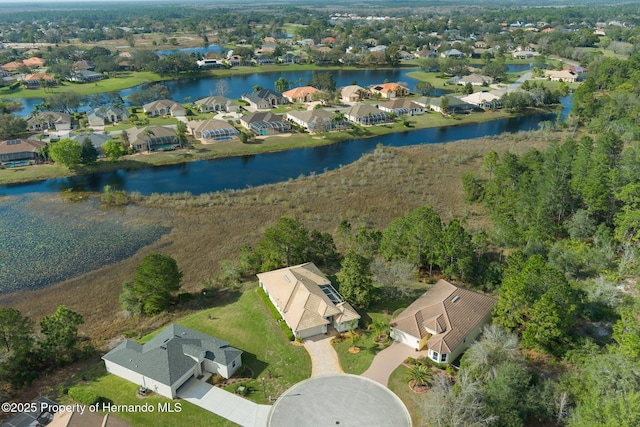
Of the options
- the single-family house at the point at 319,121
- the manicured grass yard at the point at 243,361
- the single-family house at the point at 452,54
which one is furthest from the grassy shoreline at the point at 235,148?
the single-family house at the point at 452,54

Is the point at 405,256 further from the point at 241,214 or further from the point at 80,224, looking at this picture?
the point at 80,224

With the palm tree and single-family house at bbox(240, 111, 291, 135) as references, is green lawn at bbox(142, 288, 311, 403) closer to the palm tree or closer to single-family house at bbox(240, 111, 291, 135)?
the palm tree

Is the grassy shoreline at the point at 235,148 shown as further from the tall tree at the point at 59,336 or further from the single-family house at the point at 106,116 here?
the tall tree at the point at 59,336

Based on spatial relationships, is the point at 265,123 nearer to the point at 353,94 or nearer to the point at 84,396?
the point at 353,94

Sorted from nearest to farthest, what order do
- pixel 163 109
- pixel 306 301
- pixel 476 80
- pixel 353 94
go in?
pixel 306 301
pixel 163 109
pixel 353 94
pixel 476 80

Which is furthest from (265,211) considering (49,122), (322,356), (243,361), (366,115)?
(49,122)

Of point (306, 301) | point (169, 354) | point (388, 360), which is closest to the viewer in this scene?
point (169, 354)
